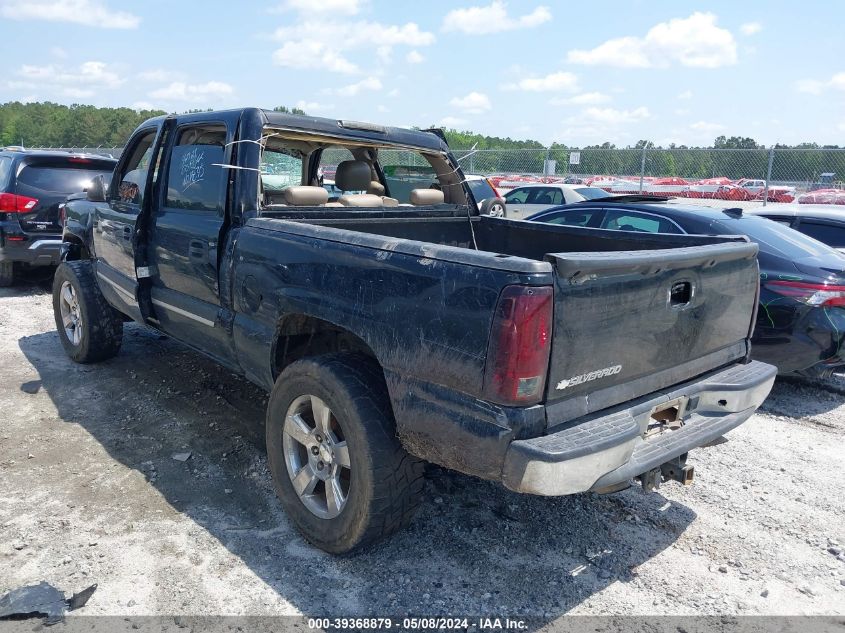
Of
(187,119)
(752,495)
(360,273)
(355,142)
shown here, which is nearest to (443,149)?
(355,142)

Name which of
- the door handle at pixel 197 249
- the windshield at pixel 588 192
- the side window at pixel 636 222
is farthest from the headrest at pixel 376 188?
the windshield at pixel 588 192

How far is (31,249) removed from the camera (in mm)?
8133

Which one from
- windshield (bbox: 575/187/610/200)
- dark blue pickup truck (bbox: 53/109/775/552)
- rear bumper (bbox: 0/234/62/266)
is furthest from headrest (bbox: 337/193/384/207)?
windshield (bbox: 575/187/610/200)

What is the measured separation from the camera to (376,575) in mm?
2926

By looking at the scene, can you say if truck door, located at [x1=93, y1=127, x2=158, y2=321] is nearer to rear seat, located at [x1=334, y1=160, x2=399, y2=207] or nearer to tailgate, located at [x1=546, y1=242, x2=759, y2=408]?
rear seat, located at [x1=334, y1=160, x2=399, y2=207]

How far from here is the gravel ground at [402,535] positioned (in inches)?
110

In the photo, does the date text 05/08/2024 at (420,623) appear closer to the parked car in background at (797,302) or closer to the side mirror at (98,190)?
the parked car in background at (797,302)

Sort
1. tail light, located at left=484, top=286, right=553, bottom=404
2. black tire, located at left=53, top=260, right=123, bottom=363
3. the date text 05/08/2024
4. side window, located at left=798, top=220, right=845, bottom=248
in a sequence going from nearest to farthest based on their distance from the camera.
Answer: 1. tail light, located at left=484, top=286, right=553, bottom=404
2. the date text 05/08/2024
3. black tire, located at left=53, top=260, right=123, bottom=363
4. side window, located at left=798, top=220, right=845, bottom=248

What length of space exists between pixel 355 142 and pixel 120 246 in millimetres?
1903

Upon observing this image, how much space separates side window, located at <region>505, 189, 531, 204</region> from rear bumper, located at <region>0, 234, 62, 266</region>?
406 inches

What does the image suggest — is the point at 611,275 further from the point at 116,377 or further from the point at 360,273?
the point at 116,377

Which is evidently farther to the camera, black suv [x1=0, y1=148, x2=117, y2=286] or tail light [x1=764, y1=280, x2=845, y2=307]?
black suv [x1=0, y1=148, x2=117, y2=286]

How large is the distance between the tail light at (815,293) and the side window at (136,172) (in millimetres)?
4915

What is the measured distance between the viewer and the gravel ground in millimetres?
2797
